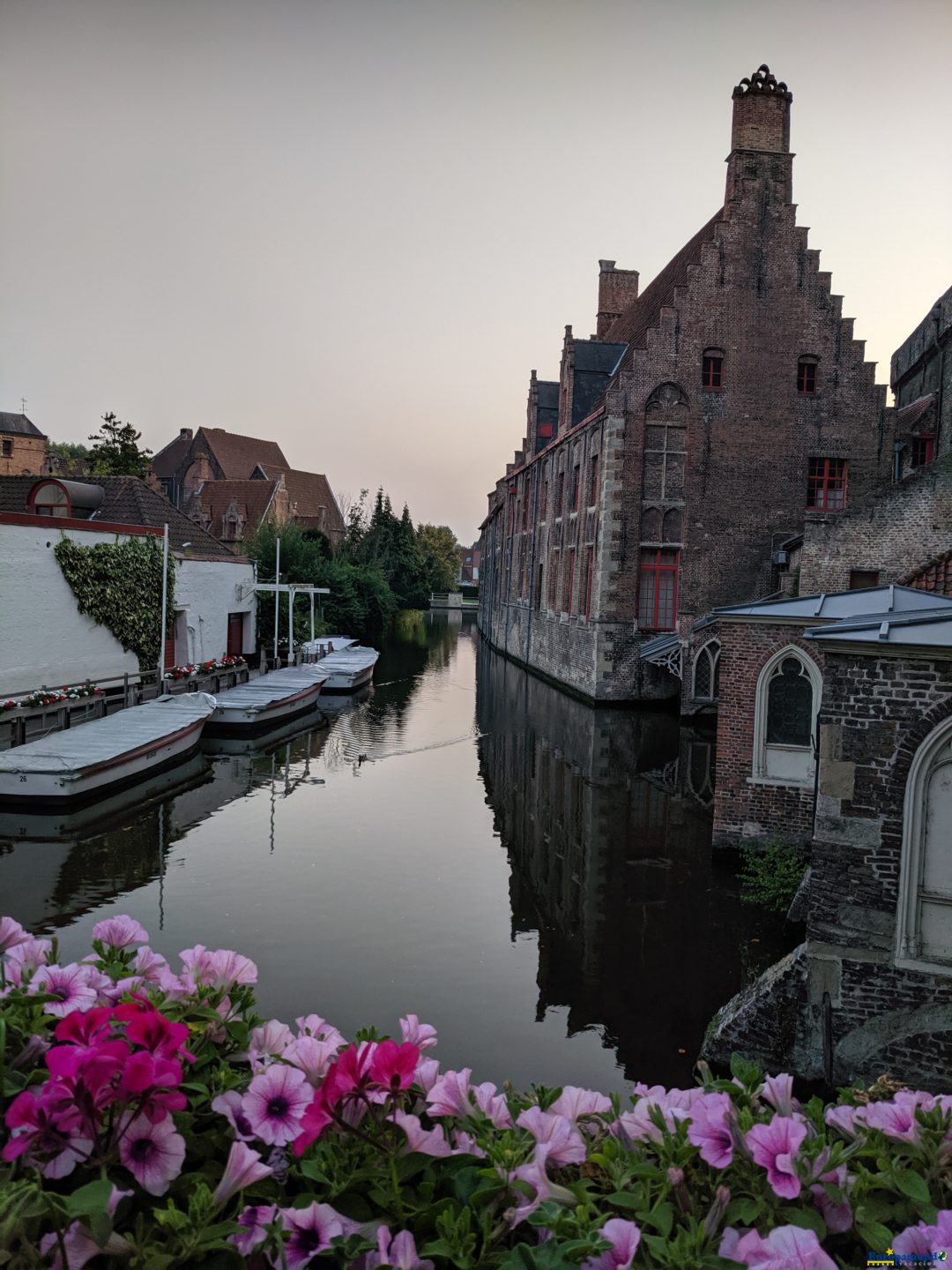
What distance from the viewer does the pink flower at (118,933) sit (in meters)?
3.01

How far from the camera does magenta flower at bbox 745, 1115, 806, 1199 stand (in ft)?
7.15

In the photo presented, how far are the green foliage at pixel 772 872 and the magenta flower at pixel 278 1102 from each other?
9243mm

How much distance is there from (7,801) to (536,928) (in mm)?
8742

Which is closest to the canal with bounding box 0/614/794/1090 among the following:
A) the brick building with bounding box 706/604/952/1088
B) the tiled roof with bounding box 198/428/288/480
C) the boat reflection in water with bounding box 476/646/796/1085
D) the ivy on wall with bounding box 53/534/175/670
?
the boat reflection in water with bounding box 476/646/796/1085

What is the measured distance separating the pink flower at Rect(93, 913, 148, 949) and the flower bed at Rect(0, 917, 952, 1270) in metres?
0.32

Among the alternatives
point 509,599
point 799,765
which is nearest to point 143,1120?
point 799,765

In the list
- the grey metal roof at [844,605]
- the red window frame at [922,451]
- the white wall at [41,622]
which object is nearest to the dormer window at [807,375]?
the red window frame at [922,451]

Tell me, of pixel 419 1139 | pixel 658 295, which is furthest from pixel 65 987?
pixel 658 295

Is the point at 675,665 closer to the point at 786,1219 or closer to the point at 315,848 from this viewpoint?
the point at 315,848

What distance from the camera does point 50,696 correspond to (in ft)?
58.6

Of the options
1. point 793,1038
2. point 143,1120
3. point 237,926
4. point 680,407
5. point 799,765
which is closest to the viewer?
point 143,1120

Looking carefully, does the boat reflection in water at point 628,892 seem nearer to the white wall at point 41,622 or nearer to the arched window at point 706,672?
the arched window at point 706,672

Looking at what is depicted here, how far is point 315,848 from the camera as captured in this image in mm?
13062

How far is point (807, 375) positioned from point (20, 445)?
214 feet
